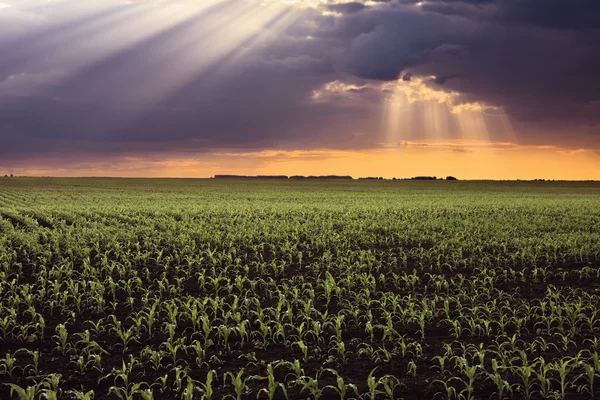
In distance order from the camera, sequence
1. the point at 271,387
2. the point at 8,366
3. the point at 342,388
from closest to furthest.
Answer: the point at 342,388 → the point at 271,387 → the point at 8,366

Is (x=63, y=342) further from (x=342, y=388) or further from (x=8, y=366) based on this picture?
(x=342, y=388)

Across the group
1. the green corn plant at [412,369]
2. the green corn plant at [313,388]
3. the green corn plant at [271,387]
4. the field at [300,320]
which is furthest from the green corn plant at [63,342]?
the green corn plant at [412,369]

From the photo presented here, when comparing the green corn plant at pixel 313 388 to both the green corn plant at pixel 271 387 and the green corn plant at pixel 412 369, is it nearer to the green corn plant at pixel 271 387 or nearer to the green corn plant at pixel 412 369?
the green corn plant at pixel 271 387

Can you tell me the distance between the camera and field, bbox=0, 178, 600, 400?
731cm

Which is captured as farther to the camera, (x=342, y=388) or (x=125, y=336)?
(x=125, y=336)

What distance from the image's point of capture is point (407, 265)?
1670 cm

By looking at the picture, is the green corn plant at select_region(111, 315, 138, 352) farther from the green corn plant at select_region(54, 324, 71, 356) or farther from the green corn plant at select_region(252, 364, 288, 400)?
the green corn plant at select_region(252, 364, 288, 400)

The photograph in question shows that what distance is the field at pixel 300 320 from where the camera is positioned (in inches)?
288

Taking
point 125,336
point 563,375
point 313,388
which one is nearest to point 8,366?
point 125,336

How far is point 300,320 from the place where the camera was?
34.2 ft

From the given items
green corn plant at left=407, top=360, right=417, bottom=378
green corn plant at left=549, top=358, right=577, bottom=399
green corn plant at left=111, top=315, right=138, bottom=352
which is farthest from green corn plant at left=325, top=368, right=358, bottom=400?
green corn plant at left=111, top=315, right=138, bottom=352

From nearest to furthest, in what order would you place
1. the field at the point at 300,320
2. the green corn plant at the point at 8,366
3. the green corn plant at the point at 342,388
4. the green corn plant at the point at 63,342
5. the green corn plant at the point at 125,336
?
the green corn plant at the point at 342,388 < the field at the point at 300,320 < the green corn plant at the point at 8,366 < the green corn plant at the point at 63,342 < the green corn plant at the point at 125,336

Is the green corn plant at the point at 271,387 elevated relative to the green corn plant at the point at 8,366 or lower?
elevated

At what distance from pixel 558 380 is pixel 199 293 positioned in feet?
26.9
